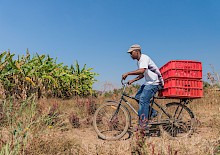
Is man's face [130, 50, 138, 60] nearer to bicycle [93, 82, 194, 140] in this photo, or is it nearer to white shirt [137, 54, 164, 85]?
white shirt [137, 54, 164, 85]

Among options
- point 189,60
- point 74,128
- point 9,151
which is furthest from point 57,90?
point 9,151

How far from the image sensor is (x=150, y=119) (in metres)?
6.32

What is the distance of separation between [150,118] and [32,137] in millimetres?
2956

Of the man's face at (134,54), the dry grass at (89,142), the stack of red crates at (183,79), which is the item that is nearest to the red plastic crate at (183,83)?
the stack of red crates at (183,79)

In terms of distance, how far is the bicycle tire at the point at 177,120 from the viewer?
6.34 m

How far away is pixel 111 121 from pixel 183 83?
72.8 inches

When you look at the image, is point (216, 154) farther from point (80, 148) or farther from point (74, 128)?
point (74, 128)

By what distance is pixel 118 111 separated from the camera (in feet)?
20.2

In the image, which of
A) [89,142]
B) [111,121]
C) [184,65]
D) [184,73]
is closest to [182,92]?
[184,73]

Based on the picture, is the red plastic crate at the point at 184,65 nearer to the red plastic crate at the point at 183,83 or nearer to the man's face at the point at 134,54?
the red plastic crate at the point at 183,83

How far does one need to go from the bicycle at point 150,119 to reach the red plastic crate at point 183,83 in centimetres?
55

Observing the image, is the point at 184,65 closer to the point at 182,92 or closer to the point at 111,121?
the point at 182,92

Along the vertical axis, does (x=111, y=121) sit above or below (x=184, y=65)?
below

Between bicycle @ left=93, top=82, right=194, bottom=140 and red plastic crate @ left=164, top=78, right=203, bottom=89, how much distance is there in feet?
1.80
